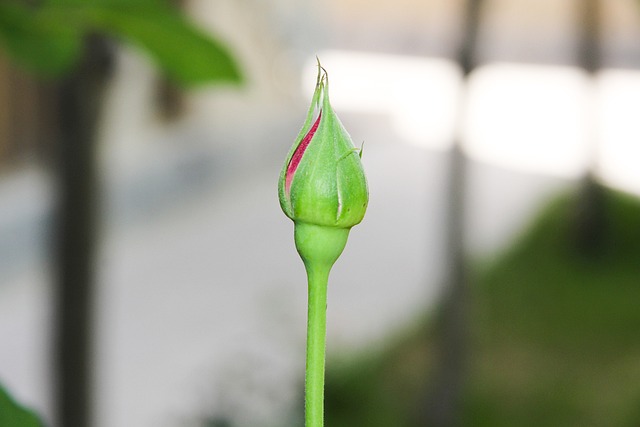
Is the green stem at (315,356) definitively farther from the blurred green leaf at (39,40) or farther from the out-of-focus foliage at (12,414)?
the blurred green leaf at (39,40)

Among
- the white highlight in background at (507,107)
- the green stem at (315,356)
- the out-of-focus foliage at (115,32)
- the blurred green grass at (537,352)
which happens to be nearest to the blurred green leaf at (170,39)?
the out-of-focus foliage at (115,32)

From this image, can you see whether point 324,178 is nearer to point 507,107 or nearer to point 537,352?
point 537,352

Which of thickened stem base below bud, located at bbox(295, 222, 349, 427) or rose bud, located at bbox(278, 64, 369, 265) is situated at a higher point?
rose bud, located at bbox(278, 64, 369, 265)

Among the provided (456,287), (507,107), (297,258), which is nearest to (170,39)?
(456,287)

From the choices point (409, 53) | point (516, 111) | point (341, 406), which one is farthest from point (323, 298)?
point (409, 53)

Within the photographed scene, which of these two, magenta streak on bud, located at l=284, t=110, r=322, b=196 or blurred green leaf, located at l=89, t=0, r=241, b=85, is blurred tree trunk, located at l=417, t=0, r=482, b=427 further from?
magenta streak on bud, located at l=284, t=110, r=322, b=196

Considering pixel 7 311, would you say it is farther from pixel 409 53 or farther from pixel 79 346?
pixel 409 53

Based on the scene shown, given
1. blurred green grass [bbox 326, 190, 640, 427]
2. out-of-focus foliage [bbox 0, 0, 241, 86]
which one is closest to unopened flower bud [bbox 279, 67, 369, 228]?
out-of-focus foliage [bbox 0, 0, 241, 86]

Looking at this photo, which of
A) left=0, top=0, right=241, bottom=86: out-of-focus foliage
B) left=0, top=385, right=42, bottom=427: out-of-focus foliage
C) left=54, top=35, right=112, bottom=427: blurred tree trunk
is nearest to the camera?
left=0, top=385, right=42, bottom=427: out-of-focus foliage
